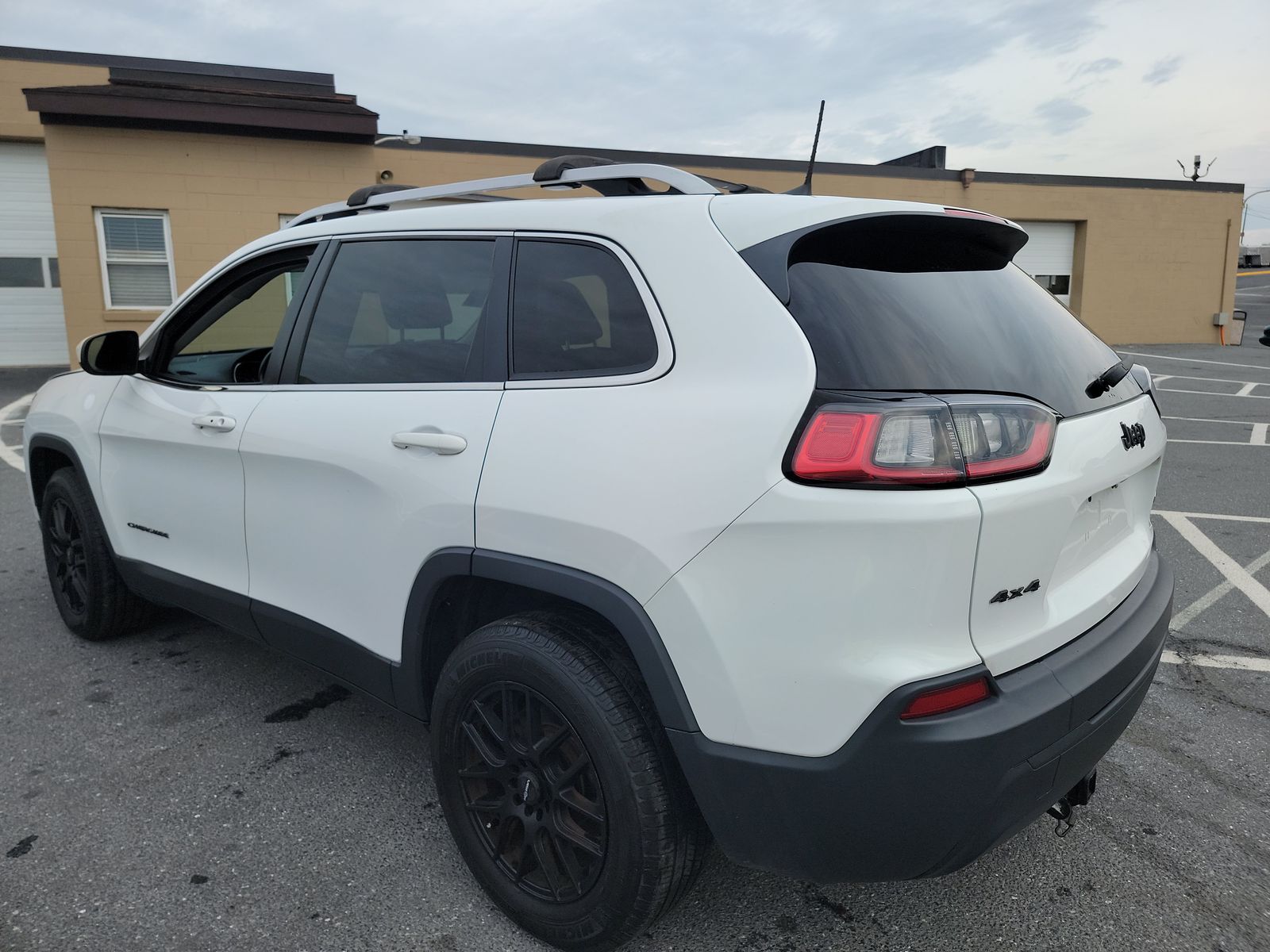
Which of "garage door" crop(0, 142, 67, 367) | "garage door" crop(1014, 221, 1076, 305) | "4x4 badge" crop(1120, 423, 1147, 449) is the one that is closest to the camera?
"4x4 badge" crop(1120, 423, 1147, 449)

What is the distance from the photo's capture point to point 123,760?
3037 mm

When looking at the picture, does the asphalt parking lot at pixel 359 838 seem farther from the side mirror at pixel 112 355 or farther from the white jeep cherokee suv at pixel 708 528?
the side mirror at pixel 112 355

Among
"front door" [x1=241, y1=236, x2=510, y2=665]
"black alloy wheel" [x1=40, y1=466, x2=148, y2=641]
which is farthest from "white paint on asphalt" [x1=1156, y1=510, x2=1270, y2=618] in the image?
"black alloy wheel" [x1=40, y1=466, x2=148, y2=641]

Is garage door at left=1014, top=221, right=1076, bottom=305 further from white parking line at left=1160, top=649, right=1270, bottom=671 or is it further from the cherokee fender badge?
the cherokee fender badge

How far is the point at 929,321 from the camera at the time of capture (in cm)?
196

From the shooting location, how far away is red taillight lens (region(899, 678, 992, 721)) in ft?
5.45

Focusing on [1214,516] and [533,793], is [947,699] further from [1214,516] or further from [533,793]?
[1214,516]

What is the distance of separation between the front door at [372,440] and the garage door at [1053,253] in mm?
22212

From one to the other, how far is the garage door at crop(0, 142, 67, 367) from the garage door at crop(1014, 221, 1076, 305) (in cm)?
2065

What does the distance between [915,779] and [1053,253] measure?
23.9 m

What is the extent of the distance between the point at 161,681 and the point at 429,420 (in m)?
2.16

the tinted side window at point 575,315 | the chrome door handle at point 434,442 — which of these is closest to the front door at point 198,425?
the chrome door handle at point 434,442

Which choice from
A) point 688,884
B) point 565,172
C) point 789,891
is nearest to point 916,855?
point 688,884

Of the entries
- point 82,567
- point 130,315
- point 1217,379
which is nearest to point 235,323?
point 82,567
